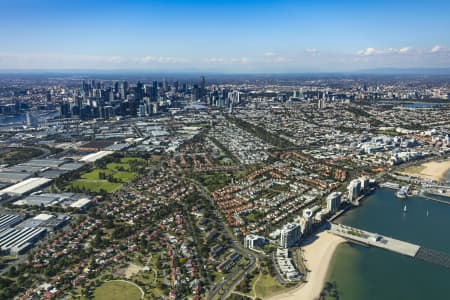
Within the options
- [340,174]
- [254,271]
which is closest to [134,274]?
[254,271]

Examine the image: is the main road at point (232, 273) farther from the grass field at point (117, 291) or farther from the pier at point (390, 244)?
the pier at point (390, 244)

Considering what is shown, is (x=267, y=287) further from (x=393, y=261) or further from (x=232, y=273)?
(x=393, y=261)

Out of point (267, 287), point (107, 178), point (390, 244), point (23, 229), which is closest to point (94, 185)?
point (107, 178)

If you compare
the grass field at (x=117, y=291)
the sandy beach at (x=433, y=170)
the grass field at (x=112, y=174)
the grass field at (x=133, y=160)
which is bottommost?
the grass field at (x=117, y=291)

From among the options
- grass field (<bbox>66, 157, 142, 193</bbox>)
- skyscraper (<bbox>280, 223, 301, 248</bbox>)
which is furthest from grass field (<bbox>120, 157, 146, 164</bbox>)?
skyscraper (<bbox>280, 223, 301, 248</bbox>)

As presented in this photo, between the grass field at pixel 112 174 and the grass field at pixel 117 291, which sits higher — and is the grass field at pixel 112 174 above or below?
above

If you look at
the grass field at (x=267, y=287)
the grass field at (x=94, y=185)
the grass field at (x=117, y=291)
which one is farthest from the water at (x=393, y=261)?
the grass field at (x=94, y=185)

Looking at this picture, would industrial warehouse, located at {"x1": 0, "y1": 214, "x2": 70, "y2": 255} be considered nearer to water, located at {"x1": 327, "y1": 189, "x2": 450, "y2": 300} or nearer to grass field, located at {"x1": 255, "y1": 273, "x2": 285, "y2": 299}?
grass field, located at {"x1": 255, "y1": 273, "x2": 285, "y2": 299}

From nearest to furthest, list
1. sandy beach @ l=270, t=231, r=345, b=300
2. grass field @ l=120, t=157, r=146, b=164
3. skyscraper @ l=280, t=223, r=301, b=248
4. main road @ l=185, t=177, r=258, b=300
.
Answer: sandy beach @ l=270, t=231, r=345, b=300, main road @ l=185, t=177, r=258, b=300, skyscraper @ l=280, t=223, r=301, b=248, grass field @ l=120, t=157, r=146, b=164
